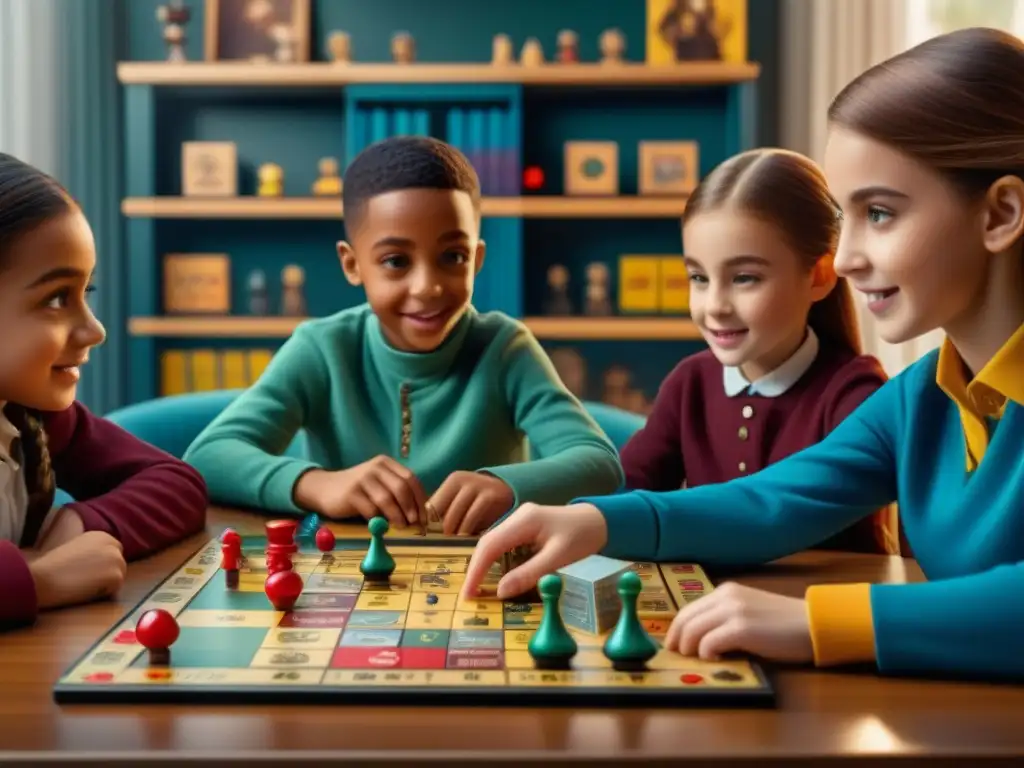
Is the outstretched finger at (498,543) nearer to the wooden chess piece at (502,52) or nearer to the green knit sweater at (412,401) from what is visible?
the green knit sweater at (412,401)

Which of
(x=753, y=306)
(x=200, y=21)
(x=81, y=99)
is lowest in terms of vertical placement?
(x=753, y=306)

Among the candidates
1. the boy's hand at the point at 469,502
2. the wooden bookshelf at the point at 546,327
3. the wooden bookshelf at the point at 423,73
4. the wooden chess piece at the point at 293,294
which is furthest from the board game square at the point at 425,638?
the wooden chess piece at the point at 293,294

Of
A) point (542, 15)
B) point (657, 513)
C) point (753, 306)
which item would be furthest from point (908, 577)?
point (542, 15)

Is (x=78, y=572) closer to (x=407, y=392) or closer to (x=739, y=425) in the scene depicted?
(x=407, y=392)

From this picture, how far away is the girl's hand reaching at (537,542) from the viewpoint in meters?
0.88

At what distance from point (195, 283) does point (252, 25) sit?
0.84 m

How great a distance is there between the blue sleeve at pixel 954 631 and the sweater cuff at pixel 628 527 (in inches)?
A: 10.5

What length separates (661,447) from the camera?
1.59m

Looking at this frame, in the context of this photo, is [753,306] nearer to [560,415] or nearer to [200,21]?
[560,415]

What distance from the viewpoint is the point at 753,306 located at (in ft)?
4.44

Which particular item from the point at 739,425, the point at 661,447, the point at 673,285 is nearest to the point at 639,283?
the point at 673,285

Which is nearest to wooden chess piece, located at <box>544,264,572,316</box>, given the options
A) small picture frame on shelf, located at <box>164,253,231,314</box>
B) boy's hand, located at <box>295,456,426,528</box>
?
small picture frame on shelf, located at <box>164,253,231,314</box>

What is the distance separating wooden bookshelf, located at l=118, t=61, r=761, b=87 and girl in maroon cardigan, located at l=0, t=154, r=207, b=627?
7.90 feet

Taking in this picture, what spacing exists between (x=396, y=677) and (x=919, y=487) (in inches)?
20.5
